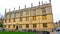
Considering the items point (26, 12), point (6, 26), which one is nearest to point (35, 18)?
point (26, 12)

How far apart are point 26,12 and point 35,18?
413cm

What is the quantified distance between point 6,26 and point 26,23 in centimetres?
1168

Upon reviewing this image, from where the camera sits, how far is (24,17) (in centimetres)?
4553

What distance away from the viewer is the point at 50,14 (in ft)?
128

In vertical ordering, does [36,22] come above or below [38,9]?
below

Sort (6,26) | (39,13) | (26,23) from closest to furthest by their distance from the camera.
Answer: (39,13), (26,23), (6,26)

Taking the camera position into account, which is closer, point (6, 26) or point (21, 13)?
point (21, 13)

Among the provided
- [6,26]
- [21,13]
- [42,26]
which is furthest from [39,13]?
[6,26]

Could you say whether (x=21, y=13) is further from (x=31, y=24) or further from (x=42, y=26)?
(x=42, y=26)

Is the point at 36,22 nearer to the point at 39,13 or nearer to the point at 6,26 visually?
the point at 39,13

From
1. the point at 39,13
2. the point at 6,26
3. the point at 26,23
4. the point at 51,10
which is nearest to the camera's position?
the point at 51,10

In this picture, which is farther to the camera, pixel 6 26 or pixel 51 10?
pixel 6 26

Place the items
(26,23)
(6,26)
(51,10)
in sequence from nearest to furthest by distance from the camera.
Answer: (51,10) < (26,23) < (6,26)

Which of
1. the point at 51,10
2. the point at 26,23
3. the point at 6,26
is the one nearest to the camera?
the point at 51,10
